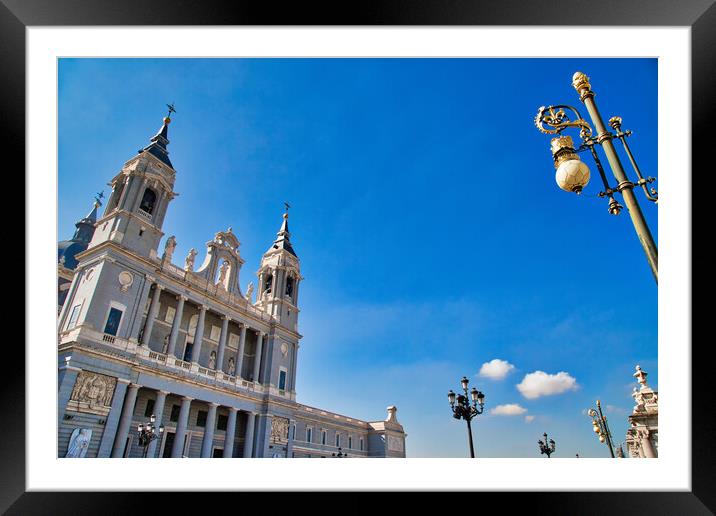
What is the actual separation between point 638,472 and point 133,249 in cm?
2343

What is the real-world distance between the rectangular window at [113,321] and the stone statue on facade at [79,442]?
4.43m

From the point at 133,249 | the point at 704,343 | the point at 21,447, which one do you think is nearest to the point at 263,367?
the point at 133,249

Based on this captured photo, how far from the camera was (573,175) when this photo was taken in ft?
12.4

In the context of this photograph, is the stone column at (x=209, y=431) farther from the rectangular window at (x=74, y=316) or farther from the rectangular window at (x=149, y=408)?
the rectangular window at (x=74, y=316)

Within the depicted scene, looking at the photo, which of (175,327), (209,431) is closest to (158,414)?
(209,431)

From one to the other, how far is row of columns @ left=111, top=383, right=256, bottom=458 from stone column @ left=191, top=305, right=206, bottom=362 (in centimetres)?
257

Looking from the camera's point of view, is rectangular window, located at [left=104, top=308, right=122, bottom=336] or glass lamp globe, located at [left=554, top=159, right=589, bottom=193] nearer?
glass lamp globe, located at [left=554, top=159, right=589, bottom=193]

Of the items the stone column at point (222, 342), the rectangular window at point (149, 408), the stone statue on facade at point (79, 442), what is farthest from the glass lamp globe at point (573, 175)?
the stone column at point (222, 342)

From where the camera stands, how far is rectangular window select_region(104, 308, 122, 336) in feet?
64.1

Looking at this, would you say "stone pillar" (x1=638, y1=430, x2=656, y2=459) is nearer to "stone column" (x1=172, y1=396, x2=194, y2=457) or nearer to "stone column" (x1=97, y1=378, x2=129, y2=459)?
"stone column" (x1=97, y1=378, x2=129, y2=459)

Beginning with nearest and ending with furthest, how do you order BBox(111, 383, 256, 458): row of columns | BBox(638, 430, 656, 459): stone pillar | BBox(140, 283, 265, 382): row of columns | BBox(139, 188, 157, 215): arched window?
BBox(638, 430, 656, 459): stone pillar
BBox(111, 383, 256, 458): row of columns
BBox(140, 283, 265, 382): row of columns
BBox(139, 188, 157, 215): arched window

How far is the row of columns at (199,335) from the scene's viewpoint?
886 inches

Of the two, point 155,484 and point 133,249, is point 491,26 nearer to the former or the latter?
point 155,484

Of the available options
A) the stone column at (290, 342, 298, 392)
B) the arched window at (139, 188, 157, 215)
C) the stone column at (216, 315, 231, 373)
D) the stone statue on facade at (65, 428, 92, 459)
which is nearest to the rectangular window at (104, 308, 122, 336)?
the stone statue on facade at (65, 428, 92, 459)
